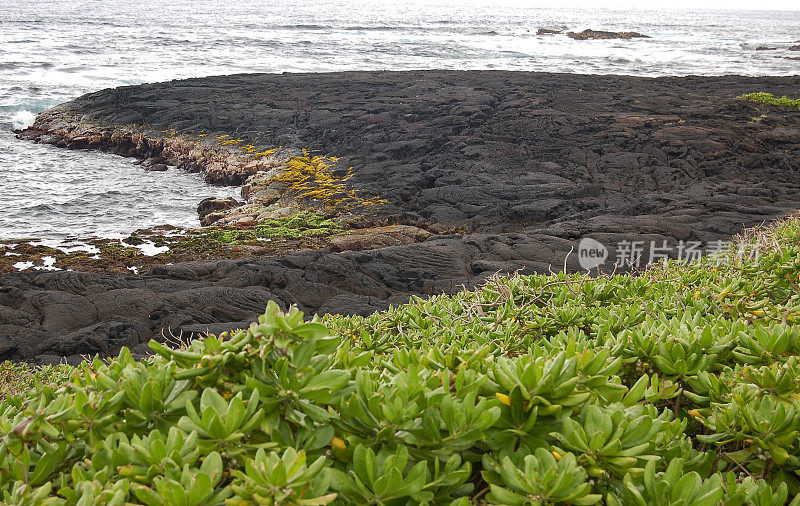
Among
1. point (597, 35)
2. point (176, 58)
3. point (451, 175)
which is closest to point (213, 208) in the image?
point (451, 175)

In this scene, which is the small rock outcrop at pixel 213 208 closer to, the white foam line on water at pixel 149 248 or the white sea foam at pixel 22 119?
the white foam line on water at pixel 149 248

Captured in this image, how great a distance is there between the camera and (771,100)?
63.4 feet

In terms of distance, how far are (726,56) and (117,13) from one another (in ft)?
199

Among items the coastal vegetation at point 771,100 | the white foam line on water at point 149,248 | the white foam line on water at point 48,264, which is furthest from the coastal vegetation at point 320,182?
the coastal vegetation at point 771,100

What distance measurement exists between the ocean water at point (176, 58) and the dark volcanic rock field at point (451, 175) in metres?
3.79

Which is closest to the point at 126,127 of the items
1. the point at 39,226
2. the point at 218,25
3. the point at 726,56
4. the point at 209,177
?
the point at 209,177

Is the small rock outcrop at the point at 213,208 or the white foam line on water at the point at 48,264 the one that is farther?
the small rock outcrop at the point at 213,208

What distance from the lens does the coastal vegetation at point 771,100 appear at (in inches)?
749

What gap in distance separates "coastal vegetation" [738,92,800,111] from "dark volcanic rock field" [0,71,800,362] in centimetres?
61

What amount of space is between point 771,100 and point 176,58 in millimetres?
32267

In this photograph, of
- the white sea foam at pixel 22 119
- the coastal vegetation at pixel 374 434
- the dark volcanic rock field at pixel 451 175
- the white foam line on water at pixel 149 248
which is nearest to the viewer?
the coastal vegetation at pixel 374 434

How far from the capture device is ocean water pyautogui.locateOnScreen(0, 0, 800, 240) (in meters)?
16.7

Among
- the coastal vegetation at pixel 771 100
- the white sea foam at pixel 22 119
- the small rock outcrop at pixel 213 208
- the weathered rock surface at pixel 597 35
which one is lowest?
the small rock outcrop at pixel 213 208

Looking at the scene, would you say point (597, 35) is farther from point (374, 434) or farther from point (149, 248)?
point (374, 434)
